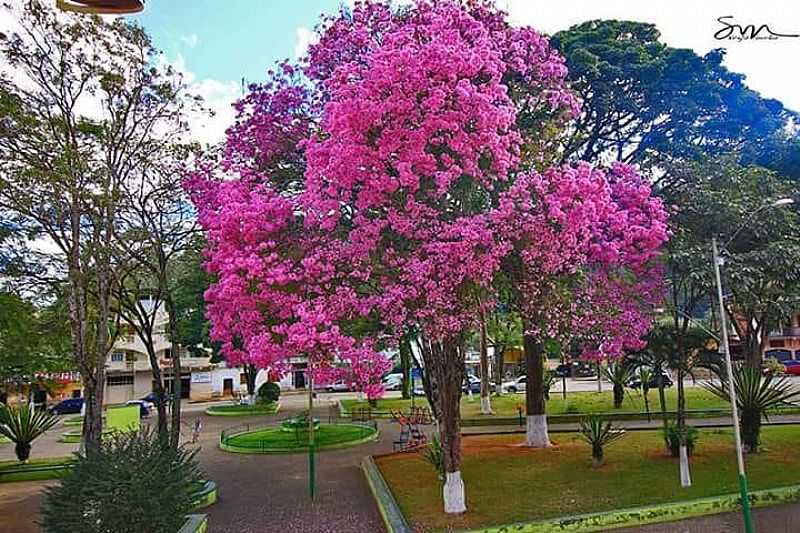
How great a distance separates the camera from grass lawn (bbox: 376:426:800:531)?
1074 centimetres

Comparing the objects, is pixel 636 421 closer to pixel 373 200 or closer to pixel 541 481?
pixel 541 481

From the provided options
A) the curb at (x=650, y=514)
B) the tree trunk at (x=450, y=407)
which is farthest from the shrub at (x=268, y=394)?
the curb at (x=650, y=514)

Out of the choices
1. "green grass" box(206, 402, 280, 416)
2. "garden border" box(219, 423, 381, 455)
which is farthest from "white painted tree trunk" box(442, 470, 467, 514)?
"green grass" box(206, 402, 280, 416)

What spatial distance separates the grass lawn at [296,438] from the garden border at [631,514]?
9.62 m

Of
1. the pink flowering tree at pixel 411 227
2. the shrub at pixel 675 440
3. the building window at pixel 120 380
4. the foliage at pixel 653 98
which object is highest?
the foliage at pixel 653 98

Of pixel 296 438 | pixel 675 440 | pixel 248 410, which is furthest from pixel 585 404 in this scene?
pixel 248 410

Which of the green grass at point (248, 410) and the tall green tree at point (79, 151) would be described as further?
the green grass at point (248, 410)

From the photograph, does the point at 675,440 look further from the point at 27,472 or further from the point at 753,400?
the point at 27,472

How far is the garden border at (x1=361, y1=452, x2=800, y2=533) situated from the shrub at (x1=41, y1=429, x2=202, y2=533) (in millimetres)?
3344

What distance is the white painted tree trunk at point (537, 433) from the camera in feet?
55.0

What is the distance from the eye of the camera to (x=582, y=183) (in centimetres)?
1030

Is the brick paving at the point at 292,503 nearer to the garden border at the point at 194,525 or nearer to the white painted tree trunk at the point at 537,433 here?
the garden border at the point at 194,525

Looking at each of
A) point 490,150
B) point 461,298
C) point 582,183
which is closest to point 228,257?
point 461,298

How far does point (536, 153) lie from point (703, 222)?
3.91 metres
